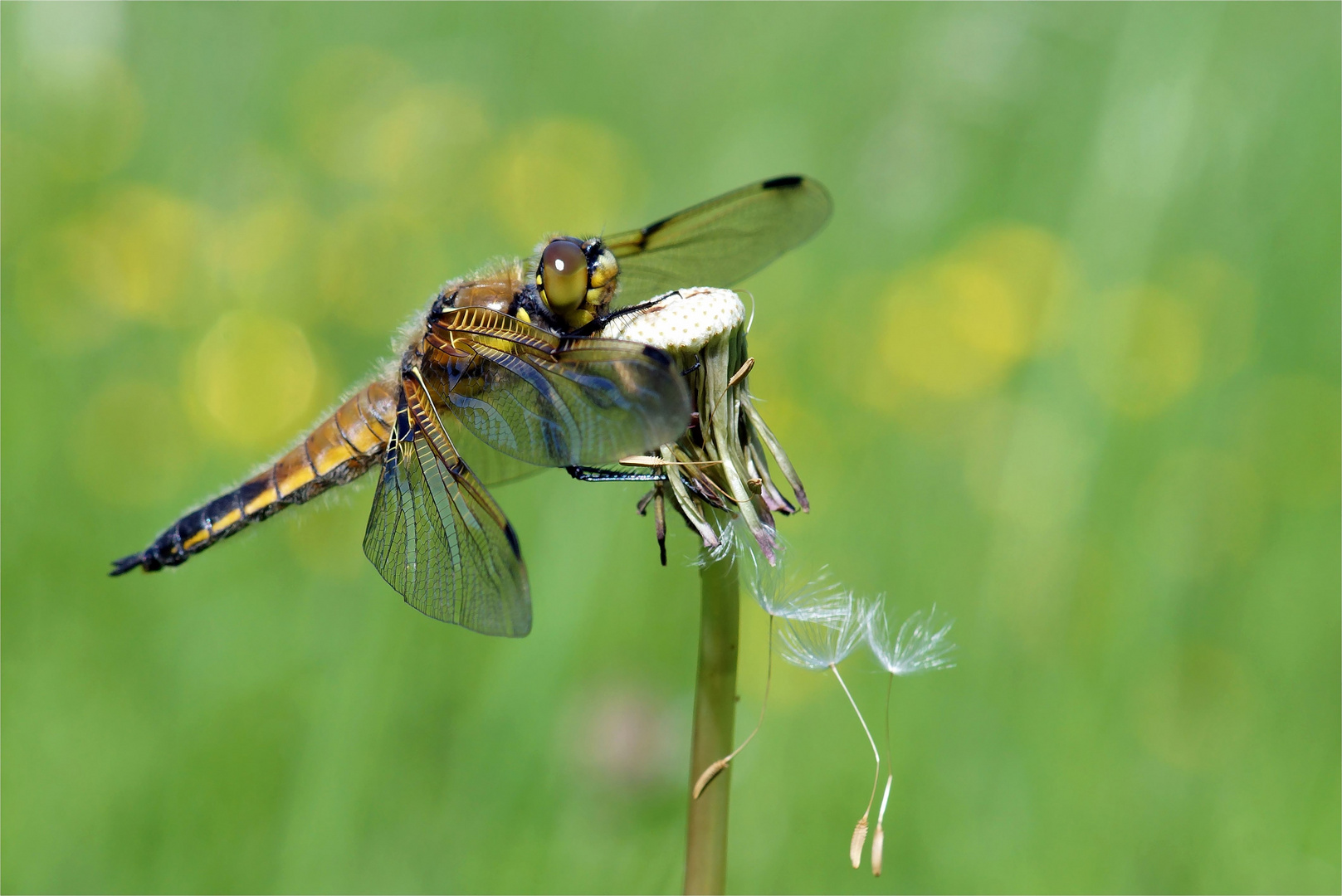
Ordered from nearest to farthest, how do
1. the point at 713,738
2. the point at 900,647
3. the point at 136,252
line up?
the point at 713,738
the point at 900,647
the point at 136,252

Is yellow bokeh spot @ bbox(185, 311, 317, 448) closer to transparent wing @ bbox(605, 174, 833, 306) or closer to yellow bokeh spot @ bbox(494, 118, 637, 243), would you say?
yellow bokeh spot @ bbox(494, 118, 637, 243)

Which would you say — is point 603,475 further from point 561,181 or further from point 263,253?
point 561,181

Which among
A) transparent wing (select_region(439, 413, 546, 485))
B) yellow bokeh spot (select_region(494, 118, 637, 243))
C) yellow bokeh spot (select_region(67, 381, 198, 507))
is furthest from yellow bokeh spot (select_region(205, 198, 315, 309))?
transparent wing (select_region(439, 413, 546, 485))

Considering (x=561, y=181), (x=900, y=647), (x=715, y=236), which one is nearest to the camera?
(x=900, y=647)

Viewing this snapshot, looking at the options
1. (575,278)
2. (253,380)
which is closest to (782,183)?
(575,278)

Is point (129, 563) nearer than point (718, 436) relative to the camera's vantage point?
No

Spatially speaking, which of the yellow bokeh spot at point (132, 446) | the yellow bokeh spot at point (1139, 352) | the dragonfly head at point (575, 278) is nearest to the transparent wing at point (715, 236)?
the dragonfly head at point (575, 278)

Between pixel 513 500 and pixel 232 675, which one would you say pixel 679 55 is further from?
pixel 232 675
